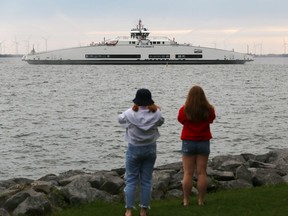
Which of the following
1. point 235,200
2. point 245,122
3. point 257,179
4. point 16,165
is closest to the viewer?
point 235,200

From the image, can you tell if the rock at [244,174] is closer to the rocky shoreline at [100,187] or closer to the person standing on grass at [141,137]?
the rocky shoreline at [100,187]

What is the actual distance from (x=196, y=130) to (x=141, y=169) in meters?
0.89

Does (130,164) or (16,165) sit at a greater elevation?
(130,164)

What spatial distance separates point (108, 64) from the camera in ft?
370

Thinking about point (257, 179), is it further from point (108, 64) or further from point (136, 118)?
point (108, 64)

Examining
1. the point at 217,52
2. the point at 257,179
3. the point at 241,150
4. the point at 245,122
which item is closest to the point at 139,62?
the point at 217,52

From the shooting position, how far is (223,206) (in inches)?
292

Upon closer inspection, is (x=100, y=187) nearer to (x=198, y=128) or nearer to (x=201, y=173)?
(x=201, y=173)

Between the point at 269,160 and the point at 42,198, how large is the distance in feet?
22.9

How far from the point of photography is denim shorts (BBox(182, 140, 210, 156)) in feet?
23.5

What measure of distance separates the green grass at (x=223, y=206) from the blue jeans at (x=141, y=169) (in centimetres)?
40

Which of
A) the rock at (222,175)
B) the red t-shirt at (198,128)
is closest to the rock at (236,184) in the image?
the rock at (222,175)

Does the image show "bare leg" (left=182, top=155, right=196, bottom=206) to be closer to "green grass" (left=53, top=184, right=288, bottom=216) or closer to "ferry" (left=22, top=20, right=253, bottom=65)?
"green grass" (left=53, top=184, right=288, bottom=216)

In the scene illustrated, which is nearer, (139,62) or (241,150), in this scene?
(241,150)
